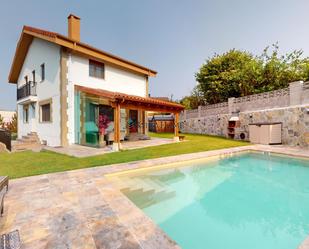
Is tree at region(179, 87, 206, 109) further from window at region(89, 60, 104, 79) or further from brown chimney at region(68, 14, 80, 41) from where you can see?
brown chimney at region(68, 14, 80, 41)

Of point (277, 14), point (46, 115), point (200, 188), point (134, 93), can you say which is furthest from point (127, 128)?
point (277, 14)

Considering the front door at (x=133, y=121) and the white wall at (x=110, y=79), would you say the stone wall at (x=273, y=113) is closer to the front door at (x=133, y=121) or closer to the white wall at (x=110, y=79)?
the white wall at (x=110, y=79)

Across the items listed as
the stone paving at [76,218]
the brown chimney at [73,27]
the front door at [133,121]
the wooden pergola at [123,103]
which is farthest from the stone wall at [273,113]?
the brown chimney at [73,27]

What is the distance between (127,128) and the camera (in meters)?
17.0

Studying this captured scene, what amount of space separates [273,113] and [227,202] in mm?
12741

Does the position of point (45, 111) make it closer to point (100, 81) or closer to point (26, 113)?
point (26, 113)

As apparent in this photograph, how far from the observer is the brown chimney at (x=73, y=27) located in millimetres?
14766

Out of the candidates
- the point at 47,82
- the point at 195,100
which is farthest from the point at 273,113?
the point at 195,100

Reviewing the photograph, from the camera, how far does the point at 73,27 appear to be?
48.6 feet

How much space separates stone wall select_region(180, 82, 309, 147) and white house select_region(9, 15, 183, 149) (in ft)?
24.5

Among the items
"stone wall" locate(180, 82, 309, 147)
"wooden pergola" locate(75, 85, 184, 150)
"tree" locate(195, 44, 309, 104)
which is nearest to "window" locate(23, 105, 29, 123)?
"wooden pergola" locate(75, 85, 184, 150)

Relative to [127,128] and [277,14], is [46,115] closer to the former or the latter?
[127,128]

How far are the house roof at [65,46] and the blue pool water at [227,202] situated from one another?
35.0 ft

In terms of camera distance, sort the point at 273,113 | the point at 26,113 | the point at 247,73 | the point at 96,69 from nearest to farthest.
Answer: the point at 273,113 < the point at 96,69 < the point at 26,113 < the point at 247,73
